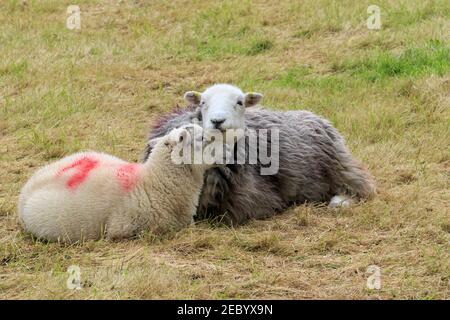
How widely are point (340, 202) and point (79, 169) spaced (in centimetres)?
220

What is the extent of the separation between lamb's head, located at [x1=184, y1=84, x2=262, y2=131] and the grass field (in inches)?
29.5

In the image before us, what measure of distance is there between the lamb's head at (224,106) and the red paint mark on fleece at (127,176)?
64cm

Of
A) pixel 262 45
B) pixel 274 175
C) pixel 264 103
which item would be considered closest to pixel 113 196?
pixel 274 175

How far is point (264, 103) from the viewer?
388 inches

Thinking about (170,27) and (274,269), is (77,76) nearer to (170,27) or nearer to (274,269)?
(170,27)

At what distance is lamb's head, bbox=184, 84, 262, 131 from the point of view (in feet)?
20.5

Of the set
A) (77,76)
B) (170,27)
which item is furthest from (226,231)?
(170,27)

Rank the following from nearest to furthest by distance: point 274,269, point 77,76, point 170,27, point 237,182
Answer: point 274,269 → point 237,182 → point 77,76 → point 170,27

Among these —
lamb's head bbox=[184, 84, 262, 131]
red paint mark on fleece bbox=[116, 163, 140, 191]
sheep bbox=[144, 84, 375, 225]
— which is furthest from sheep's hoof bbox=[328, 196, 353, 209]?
red paint mark on fleece bbox=[116, 163, 140, 191]

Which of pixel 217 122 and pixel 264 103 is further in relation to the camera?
pixel 264 103

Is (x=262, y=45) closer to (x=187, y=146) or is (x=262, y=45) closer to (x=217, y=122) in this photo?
(x=217, y=122)

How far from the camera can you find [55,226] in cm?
577

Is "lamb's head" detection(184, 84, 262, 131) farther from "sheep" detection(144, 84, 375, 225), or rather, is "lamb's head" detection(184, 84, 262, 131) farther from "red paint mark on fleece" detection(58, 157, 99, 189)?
"red paint mark on fleece" detection(58, 157, 99, 189)
